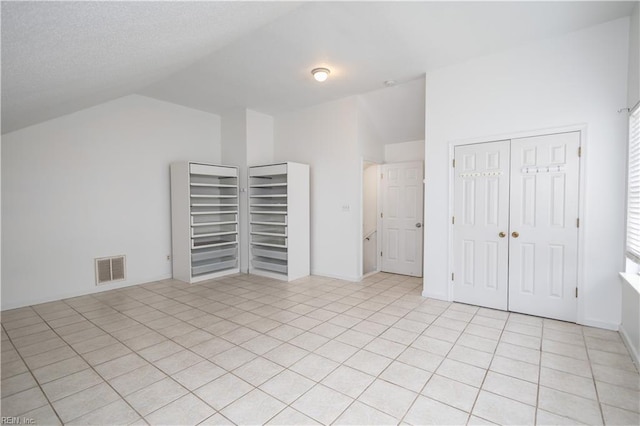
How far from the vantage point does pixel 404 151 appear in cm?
590

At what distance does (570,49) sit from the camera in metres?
3.28

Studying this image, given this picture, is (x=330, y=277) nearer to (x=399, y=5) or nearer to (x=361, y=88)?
(x=361, y=88)

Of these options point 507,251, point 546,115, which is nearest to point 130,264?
point 507,251

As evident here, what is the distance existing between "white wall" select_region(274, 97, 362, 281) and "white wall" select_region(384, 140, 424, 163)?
3.83 ft

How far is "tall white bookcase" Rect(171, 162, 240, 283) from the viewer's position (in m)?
5.16

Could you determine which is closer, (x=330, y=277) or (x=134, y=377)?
(x=134, y=377)

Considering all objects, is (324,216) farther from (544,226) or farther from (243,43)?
(544,226)

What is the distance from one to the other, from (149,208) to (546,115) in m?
5.88

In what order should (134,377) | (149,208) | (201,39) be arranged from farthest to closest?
(149,208) < (201,39) < (134,377)

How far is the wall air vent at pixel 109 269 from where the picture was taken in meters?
4.65

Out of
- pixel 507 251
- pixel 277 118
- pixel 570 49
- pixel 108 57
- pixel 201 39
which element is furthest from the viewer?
pixel 277 118

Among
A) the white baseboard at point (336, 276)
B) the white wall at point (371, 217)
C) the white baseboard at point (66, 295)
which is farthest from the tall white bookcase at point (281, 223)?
the white baseboard at point (66, 295)

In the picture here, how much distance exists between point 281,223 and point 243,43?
9.46 feet

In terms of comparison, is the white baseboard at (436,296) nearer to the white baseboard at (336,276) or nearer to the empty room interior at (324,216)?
the empty room interior at (324,216)
